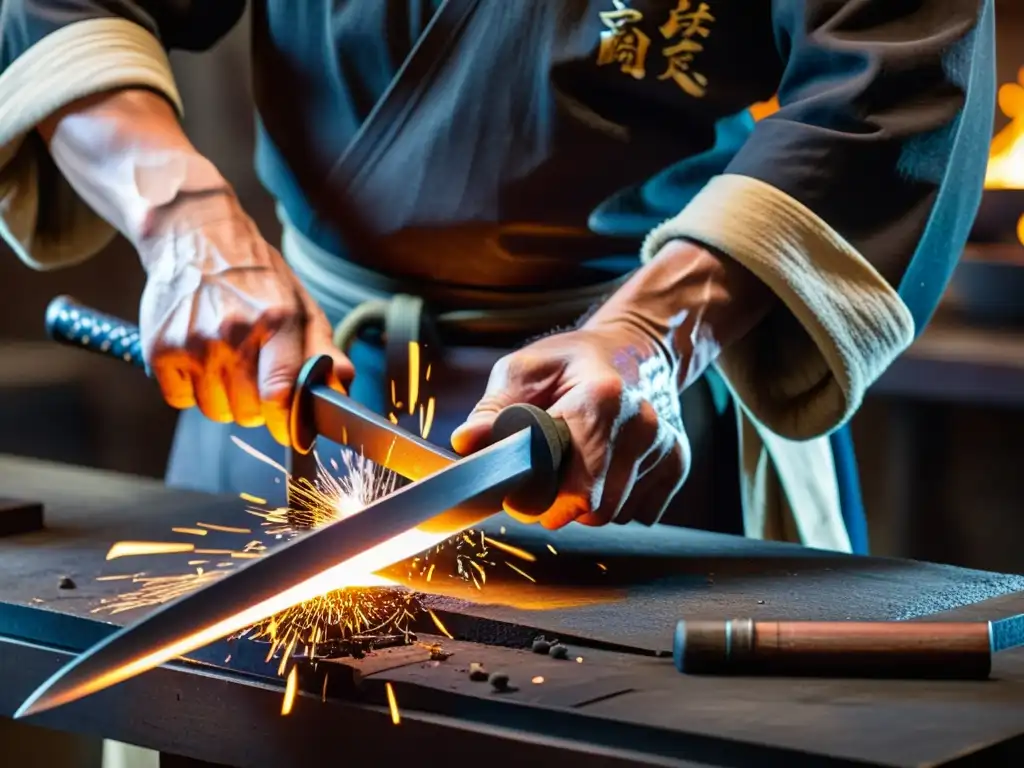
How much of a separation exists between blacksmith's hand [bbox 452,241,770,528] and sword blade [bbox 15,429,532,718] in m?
0.08

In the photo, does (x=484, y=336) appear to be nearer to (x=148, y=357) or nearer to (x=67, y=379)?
(x=148, y=357)

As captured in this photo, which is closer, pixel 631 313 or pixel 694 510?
pixel 631 313

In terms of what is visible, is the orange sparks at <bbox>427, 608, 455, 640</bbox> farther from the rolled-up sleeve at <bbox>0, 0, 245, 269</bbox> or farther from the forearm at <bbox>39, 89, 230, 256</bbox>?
the rolled-up sleeve at <bbox>0, 0, 245, 269</bbox>

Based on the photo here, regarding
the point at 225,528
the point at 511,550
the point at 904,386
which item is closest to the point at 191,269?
the point at 225,528

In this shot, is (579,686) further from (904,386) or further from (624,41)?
(904,386)

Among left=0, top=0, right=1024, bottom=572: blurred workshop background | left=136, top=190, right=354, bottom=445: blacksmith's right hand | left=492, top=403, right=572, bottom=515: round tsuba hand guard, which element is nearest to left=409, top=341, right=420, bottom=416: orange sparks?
left=136, top=190, right=354, bottom=445: blacksmith's right hand

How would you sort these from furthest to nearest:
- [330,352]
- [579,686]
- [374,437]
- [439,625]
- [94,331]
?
[94,331], [330,352], [374,437], [439,625], [579,686]

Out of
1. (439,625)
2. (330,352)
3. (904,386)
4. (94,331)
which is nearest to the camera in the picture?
(439,625)

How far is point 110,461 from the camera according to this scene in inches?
123

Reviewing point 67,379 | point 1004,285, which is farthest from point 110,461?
point 1004,285

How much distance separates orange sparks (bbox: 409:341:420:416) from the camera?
1.25 meters

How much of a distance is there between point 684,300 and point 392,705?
407 millimetres

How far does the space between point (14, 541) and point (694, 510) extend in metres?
0.53

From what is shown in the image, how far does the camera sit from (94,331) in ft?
4.01
